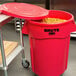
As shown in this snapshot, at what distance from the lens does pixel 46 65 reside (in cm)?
126

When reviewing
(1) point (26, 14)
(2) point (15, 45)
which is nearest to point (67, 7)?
(2) point (15, 45)

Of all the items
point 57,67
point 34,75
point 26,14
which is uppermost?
point 26,14

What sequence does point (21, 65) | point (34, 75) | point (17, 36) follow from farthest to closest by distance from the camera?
point (17, 36)
point (21, 65)
point (34, 75)

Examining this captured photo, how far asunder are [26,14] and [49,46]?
317 mm

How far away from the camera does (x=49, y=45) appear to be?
1.18m

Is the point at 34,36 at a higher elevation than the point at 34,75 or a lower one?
higher

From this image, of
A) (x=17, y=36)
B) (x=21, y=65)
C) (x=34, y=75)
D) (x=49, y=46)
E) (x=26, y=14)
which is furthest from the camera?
(x=17, y=36)

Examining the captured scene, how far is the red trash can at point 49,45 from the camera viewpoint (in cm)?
112

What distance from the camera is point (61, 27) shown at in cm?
112

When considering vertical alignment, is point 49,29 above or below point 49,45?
above

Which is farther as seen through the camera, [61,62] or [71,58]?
[71,58]

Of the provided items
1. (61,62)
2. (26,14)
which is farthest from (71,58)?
(26,14)

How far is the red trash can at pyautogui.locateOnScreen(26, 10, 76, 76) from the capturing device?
1.12m

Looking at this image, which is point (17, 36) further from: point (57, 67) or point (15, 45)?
point (57, 67)
